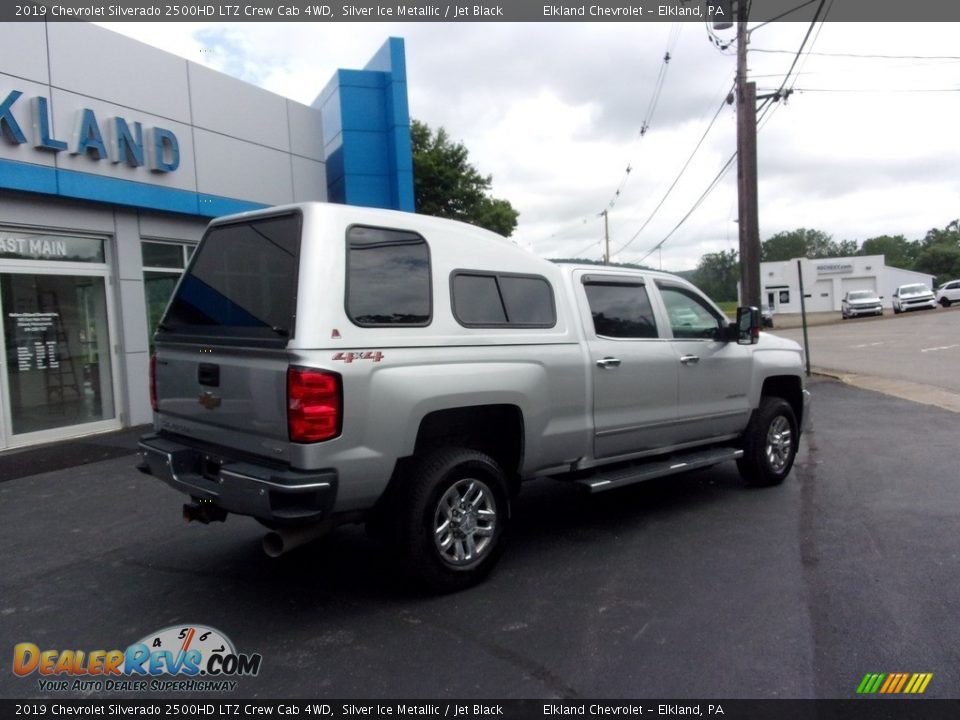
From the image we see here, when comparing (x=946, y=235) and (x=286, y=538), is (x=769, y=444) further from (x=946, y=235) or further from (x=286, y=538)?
(x=946, y=235)

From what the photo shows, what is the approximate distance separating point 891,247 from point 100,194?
132 m

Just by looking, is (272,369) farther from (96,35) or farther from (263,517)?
(96,35)

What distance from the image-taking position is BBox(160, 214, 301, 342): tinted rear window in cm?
389

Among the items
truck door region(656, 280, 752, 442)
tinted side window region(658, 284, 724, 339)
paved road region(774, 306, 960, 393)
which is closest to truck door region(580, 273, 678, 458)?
truck door region(656, 280, 752, 442)

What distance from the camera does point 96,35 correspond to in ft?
33.0

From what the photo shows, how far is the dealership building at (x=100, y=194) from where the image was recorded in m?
9.25

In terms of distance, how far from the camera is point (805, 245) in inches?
4729

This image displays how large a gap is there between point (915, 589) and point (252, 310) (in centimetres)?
410

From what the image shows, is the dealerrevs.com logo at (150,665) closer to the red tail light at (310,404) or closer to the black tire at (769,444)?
the red tail light at (310,404)

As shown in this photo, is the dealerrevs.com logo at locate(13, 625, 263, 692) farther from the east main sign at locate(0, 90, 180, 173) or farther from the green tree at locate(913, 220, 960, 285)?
the green tree at locate(913, 220, 960, 285)

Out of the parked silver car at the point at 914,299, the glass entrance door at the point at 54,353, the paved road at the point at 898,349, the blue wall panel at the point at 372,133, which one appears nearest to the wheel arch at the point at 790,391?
the paved road at the point at 898,349

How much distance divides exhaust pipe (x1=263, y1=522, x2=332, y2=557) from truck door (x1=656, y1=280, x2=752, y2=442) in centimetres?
310

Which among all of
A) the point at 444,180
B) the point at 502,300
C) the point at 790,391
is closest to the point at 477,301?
the point at 502,300
